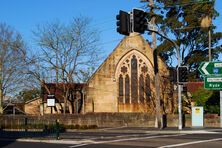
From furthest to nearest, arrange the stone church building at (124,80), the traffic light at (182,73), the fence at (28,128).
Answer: the stone church building at (124,80) → the traffic light at (182,73) → the fence at (28,128)

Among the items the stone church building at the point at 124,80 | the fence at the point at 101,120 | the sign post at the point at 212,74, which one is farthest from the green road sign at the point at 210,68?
the stone church building at the point at 124,80

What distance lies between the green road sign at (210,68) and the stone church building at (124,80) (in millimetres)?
15916

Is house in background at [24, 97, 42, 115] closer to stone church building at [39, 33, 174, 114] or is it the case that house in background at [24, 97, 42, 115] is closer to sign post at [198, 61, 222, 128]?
stone church building at [39, 33, 174, 114]

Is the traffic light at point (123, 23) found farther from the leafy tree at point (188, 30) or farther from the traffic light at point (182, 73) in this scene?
the leafy tree at point (188, 30)

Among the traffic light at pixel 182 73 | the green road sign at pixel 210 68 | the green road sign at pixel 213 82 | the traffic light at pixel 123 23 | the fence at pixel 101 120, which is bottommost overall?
the fence at pixel 101 120

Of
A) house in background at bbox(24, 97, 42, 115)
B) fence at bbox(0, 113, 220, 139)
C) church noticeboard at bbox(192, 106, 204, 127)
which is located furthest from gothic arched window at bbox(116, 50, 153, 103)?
house in background at bbox(24, 97, 42, 115)

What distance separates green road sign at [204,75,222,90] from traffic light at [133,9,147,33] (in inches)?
552

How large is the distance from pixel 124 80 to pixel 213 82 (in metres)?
17.8

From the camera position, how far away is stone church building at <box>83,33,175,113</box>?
169ft

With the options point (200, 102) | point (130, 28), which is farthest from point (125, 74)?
point (130, 28)

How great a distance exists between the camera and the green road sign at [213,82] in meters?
34.9

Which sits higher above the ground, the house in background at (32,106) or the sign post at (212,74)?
the sign post at (212,74)

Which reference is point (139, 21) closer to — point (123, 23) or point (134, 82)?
point (123, 23)

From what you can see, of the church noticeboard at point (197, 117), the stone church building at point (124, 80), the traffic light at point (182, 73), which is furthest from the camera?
the stone church building at point (124, 80)
